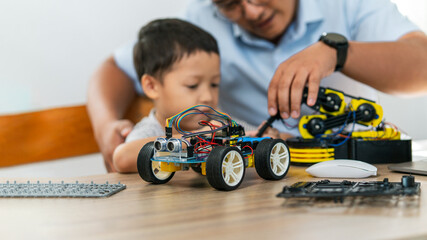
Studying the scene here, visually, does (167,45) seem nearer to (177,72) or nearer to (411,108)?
(177,72)

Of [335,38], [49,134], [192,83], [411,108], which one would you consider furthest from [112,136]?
[411,108]

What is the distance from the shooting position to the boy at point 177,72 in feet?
4.15

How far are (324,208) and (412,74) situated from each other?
845 millimetres

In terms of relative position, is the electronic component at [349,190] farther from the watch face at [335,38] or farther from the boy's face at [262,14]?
the boy's face at [262,14]

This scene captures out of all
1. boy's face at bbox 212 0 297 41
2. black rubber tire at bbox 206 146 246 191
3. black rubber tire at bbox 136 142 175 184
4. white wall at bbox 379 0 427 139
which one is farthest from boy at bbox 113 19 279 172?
white wall at bbox 379 0 427 139

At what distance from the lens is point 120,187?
28.7 inches

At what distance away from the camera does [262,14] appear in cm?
135

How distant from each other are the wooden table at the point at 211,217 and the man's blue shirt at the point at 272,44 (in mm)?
808

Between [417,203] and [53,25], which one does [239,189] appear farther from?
[53,25]

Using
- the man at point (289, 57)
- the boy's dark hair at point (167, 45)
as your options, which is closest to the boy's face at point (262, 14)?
the man at point (289, 57)

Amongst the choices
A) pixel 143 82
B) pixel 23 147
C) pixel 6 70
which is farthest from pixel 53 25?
pixel 143 82

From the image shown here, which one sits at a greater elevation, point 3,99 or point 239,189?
Result: point 3,99

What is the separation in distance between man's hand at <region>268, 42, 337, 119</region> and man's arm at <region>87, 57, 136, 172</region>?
53cm

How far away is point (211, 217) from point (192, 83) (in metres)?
0.78
